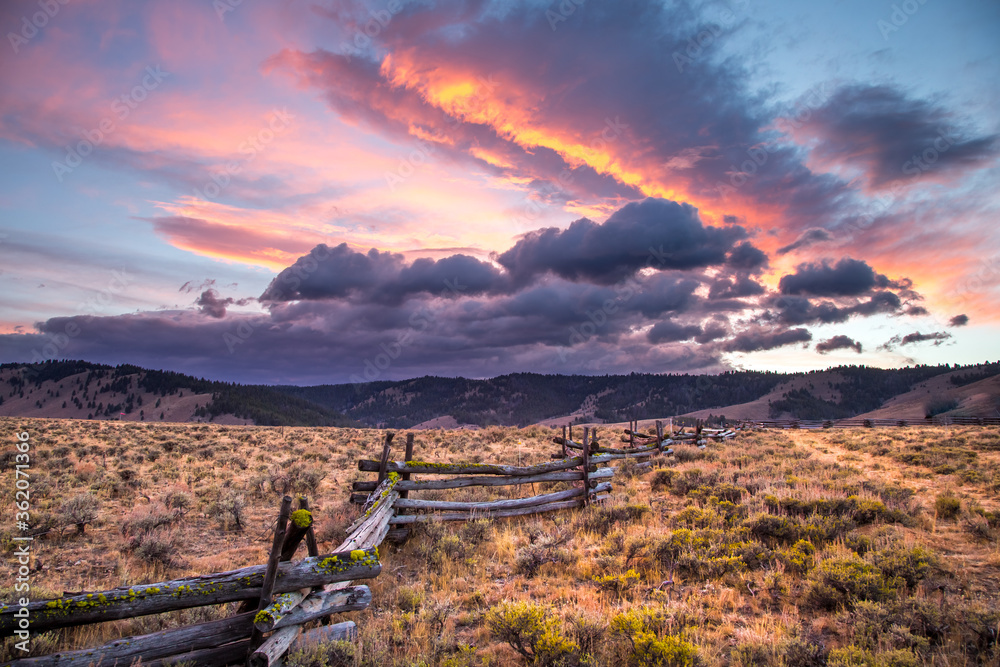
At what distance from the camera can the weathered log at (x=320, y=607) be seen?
4105 mm

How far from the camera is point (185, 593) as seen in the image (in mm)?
4066

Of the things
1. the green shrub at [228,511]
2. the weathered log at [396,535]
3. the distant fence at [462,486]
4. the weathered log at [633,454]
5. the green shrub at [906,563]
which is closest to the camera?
the green shrub at [906,563]

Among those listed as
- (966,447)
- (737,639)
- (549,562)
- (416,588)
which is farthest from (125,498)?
(966,447)

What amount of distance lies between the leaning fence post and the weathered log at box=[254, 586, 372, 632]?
138mm

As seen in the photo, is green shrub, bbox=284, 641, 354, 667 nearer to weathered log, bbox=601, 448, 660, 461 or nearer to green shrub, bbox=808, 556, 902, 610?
green shrub, bbox=808, 556, 902, 610

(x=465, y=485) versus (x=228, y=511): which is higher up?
(x=465, y=485)

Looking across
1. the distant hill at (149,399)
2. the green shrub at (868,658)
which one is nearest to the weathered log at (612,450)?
the green shrub at (868,658)

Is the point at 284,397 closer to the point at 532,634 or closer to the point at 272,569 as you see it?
the point at 272,569

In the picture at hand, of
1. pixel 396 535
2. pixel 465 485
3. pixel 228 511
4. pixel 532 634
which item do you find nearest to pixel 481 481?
pixel 465 485

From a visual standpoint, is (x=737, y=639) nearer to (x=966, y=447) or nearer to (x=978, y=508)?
(x=978, y=508)

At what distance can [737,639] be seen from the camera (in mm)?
4922

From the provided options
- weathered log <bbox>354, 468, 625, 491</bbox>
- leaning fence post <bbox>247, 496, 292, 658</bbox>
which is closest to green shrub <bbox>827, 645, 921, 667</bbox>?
leaning fence post <bbox>247, 496, 292, 658</bbox>

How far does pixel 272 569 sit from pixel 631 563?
5428 mm

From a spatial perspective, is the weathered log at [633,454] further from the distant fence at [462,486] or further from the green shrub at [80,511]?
the green shrub at [80,511]
